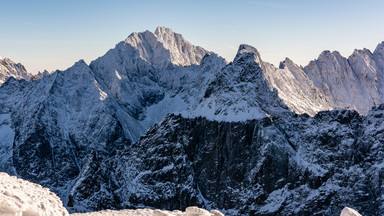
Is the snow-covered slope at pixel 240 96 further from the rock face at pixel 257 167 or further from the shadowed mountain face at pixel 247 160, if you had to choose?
the rock face at pixel 257 167

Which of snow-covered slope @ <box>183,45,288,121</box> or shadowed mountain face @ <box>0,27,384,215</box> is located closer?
shadowed mountain face @ <box>0,27,384,215</box>

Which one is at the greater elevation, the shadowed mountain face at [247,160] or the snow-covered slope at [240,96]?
the snow-covered slope at [240,96]

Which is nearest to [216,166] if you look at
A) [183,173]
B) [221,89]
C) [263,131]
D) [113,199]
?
[183,173]

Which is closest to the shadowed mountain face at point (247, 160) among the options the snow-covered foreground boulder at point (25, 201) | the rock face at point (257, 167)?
the rock face at point (257, 167)

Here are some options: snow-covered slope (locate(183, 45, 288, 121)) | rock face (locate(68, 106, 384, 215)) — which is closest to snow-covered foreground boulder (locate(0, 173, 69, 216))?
rock face (locate(68, 106, 384, 215))

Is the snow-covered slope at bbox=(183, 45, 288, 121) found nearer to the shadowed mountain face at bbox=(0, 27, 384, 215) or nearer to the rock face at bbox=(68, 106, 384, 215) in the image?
the shadowed mountain face at bbox=(0, 27, 384, 215)

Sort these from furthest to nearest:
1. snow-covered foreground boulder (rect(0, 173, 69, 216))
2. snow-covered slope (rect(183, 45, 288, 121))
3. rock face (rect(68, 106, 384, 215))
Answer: snow-covered slope (rect(183, 45, 288, 121)) < rock face (rect(68, 106, 384, 215)) < snow-covered foreground boulder (rect(0, 173, 69, 216))

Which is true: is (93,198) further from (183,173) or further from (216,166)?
(216,166)

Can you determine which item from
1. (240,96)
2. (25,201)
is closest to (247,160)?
(240,96)

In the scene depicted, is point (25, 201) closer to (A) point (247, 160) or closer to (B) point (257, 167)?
(B) point (257, 167)
